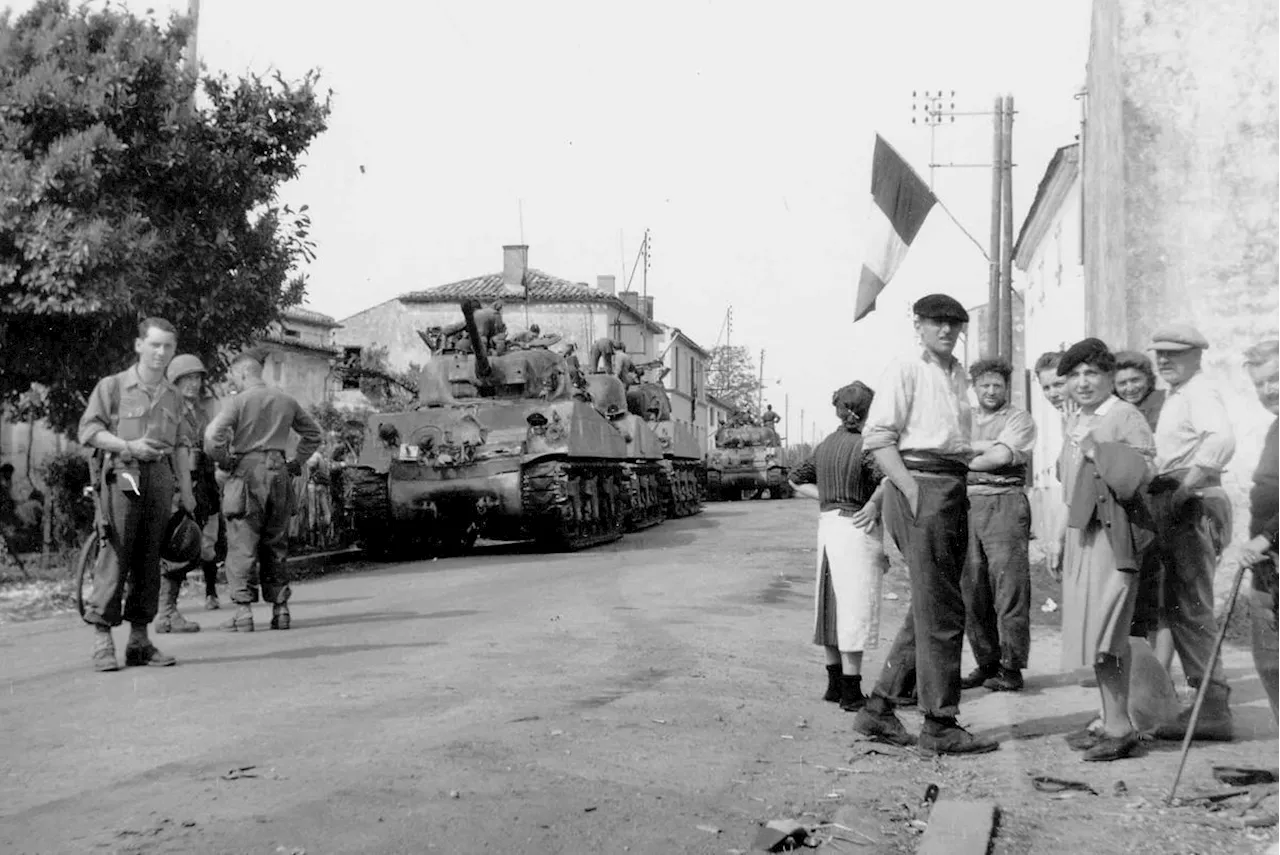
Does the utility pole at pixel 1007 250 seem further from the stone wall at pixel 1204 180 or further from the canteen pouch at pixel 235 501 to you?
the canteen pouch at pixel 235 501

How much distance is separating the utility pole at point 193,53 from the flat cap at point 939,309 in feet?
38.9

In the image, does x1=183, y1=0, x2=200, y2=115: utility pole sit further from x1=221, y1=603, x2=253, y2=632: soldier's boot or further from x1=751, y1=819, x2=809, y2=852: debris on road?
x1=751, y1=819, x2=809, y2=852: debris on road

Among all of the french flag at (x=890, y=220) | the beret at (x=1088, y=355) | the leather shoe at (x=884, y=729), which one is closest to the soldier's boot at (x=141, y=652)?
the leather shoe at (x=884, y=729)

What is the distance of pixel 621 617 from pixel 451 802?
622 centimetres

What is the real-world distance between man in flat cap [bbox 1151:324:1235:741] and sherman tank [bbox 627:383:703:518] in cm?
2197

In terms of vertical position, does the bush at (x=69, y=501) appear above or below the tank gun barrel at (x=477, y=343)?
below

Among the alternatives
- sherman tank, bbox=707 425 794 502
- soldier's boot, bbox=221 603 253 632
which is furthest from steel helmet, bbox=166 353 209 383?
sherman tank, bbox=707 425 794 502

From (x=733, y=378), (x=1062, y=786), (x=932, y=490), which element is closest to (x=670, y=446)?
(x=932, y=490)

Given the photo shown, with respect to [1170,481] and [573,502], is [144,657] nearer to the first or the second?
[1170,481]

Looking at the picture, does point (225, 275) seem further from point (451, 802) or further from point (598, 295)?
point (598, 295)

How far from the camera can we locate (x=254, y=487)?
1026 cm

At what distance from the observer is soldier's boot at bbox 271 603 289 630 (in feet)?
33.6

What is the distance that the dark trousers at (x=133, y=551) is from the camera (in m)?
8.03

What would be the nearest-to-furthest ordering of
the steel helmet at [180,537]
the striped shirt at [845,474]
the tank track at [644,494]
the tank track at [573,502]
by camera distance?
the striped shirt at [845,474], the steel helmet at [180,537], the tank track at [573,502], the tank track at [644,494]
